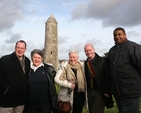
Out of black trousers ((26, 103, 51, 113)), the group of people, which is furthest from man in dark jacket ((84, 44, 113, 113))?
black trousers ((26, 103, 51, 113))

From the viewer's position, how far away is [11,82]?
4.52 meters

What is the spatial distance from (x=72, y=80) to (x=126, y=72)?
3.92 ft

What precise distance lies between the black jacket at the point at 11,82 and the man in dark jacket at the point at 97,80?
127 centimetres

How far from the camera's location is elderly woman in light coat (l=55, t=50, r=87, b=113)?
16.6ft

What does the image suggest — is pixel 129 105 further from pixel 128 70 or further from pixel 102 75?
pixel 102 75

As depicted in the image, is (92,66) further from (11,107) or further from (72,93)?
(11,107)

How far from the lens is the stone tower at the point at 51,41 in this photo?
30062 millimetres

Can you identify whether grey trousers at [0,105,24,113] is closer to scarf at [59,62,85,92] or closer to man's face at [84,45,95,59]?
scarf at [59,62,85,92]

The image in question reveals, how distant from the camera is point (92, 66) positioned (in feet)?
16.5

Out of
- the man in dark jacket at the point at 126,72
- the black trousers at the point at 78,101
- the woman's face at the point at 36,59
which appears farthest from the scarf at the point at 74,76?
the man in dark jacket at the point at 126,72

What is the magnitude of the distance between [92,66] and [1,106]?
1834mm

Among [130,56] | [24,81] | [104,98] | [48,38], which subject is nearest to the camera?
[130,56]

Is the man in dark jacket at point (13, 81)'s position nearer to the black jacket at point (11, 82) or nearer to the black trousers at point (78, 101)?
the black jacket at point (11, 82)

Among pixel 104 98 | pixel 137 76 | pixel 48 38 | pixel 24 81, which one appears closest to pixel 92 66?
pixel 104 98
